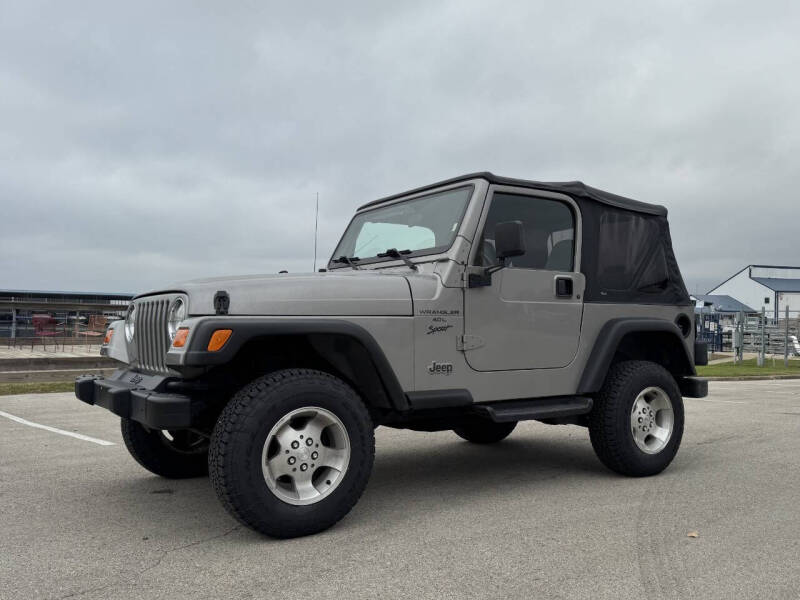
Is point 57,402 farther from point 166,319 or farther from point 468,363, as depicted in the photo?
point 468,363

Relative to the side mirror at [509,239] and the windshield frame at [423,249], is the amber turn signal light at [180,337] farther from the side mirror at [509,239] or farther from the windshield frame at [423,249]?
the side mirror at [509,239]

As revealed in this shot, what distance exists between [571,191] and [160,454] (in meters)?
3.50

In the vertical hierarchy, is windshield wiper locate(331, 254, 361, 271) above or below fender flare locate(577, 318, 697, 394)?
above

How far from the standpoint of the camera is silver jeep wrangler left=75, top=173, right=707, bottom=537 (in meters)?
3.67

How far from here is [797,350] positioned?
1027 inches

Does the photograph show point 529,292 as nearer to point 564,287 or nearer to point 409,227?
point 564,287

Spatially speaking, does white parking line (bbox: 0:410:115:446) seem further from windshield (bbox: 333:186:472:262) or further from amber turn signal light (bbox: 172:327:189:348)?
amber turn signal light (bbox: 172:327:189:348)

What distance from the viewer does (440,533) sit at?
383cm

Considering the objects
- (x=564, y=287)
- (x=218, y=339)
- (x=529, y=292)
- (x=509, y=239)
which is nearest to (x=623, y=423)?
(x=564, y=287)

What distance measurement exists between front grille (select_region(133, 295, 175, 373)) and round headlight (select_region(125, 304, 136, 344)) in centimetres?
14

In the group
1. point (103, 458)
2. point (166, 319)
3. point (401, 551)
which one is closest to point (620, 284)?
point (401, 551)

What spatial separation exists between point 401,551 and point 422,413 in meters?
1.10

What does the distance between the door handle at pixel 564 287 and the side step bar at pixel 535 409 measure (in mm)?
724

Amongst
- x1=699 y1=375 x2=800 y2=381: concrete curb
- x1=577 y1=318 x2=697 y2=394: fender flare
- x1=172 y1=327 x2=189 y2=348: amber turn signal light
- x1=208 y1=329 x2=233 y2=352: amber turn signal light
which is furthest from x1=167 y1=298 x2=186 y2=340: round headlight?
x1=699 y1=375 x2=800 y2=381: concrete curb
